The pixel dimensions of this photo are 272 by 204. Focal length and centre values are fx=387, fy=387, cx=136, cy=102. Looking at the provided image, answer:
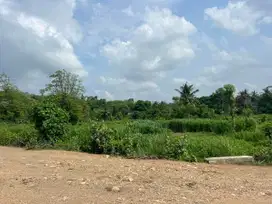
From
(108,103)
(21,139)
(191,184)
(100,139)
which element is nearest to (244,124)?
(100,139)

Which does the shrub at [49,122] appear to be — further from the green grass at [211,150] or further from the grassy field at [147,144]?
the green grass at [211,150]

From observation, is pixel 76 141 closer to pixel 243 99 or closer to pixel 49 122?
pixel 49 122

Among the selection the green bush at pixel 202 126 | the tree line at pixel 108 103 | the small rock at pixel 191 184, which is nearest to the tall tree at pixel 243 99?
the tree line at pixel 108 103

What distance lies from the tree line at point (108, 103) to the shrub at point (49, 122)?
51 cm

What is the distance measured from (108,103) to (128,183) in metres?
51.6

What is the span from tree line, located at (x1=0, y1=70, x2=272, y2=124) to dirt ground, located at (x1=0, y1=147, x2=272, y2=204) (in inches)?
265

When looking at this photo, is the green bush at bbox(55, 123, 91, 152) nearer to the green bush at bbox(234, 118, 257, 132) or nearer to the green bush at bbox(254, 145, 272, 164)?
the green bush at bbox(254, 145, 272, 164)

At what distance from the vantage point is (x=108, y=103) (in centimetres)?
5803

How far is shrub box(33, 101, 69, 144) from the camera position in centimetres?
1348

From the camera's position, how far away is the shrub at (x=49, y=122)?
1348 cm

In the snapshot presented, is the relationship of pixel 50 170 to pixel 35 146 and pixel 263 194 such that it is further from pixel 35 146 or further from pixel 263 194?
pixel 35 146

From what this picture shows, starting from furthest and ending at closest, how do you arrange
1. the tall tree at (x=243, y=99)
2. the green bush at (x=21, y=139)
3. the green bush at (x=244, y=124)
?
1. the tall tree at (x=243, y=99)
2. the green bush at (x=244, y=124)
3. the green bush at (x=21, y=139)

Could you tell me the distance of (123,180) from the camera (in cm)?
687

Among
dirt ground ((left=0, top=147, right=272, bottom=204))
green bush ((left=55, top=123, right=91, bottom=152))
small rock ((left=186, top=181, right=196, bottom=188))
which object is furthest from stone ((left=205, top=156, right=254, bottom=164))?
green bush ((left=55, top=123, right=91, bottom=152))
